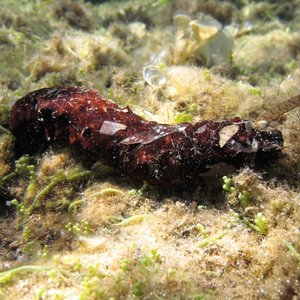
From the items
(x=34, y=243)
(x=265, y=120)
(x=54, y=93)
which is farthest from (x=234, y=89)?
(x=34, y=243)

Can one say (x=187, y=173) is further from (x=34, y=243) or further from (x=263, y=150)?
(x=34, y=243)

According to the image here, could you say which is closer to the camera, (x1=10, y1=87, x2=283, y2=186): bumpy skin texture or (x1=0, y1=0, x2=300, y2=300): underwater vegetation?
(x1=0, y1=0, x2=300, y2=300): underwater vegetation

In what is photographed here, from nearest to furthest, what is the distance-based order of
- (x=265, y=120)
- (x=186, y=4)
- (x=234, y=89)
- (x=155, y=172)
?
(x=155, y=172), (x=265, y=120), (x=234, y=89), (x=186, y=4)

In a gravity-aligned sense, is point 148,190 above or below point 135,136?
below

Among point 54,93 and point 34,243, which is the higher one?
point 54,93
